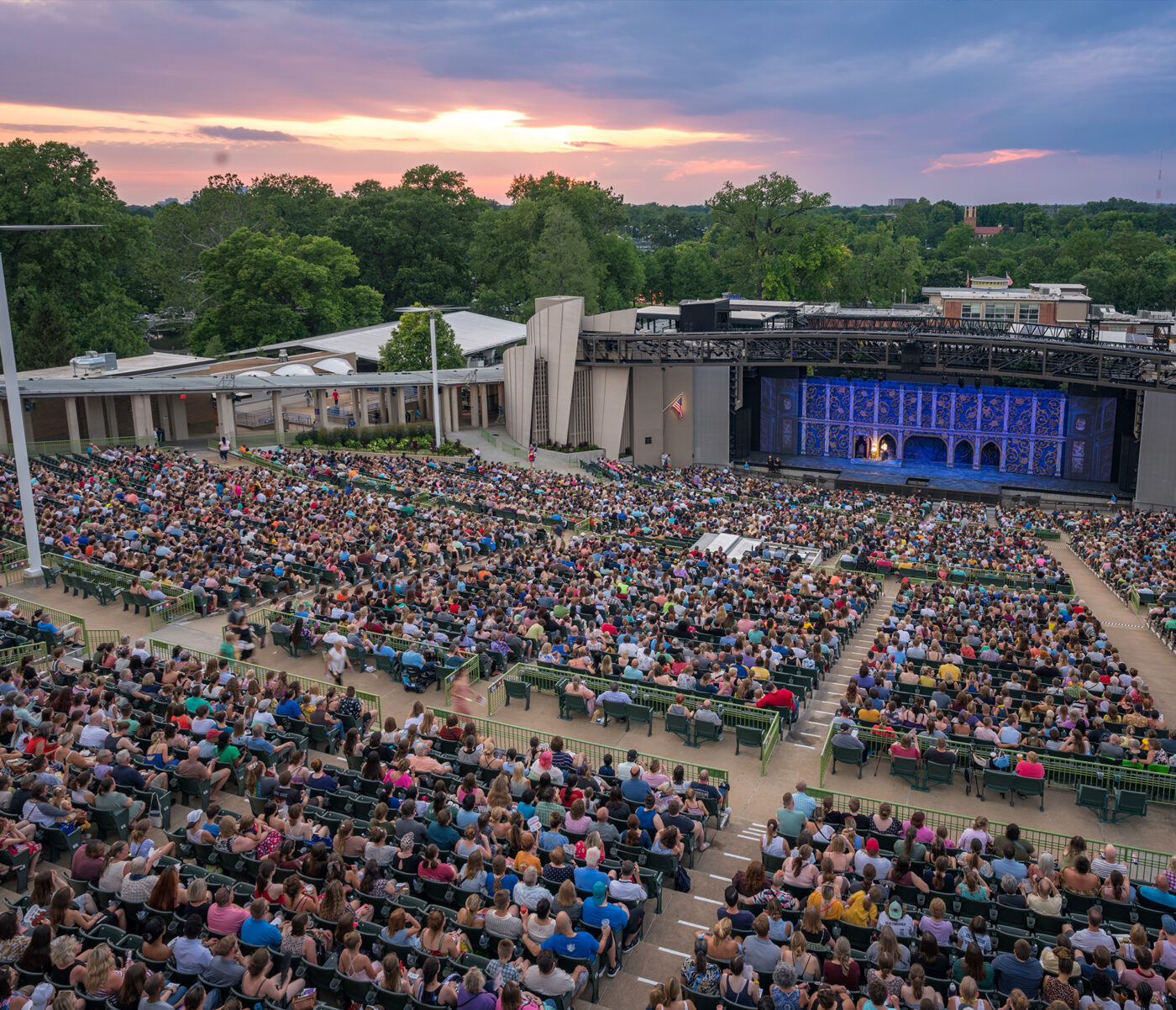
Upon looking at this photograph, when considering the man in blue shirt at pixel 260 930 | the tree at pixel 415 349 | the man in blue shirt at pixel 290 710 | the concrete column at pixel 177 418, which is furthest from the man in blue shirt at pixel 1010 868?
the tree at pixel 415 349

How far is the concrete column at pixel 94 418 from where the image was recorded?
42.1m

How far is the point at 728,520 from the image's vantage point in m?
29.9

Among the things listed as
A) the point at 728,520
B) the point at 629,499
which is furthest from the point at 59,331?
the point at 728,520

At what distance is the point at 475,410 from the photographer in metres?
50.4

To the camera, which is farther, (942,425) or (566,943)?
(942,425)

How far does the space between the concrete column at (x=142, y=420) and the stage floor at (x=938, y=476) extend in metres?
27.7

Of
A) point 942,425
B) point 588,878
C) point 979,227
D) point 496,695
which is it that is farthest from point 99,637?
point 979,227

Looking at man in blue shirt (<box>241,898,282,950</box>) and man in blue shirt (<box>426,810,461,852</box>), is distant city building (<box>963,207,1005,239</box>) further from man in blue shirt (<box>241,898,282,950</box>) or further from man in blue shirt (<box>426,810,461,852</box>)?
man in blue shirt (<box>241,898,282,950</box>)

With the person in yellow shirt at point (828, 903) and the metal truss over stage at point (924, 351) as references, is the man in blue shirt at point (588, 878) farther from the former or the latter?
the metal truss over stage at point (924, 351)

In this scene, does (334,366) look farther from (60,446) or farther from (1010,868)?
(1010,868)

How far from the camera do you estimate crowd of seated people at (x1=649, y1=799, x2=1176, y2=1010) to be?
24.4ft

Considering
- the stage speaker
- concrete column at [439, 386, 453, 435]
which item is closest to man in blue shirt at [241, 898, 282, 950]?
the stage speaker

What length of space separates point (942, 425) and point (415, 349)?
2710 centimetres

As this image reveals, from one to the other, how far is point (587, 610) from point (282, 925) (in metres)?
10.5
